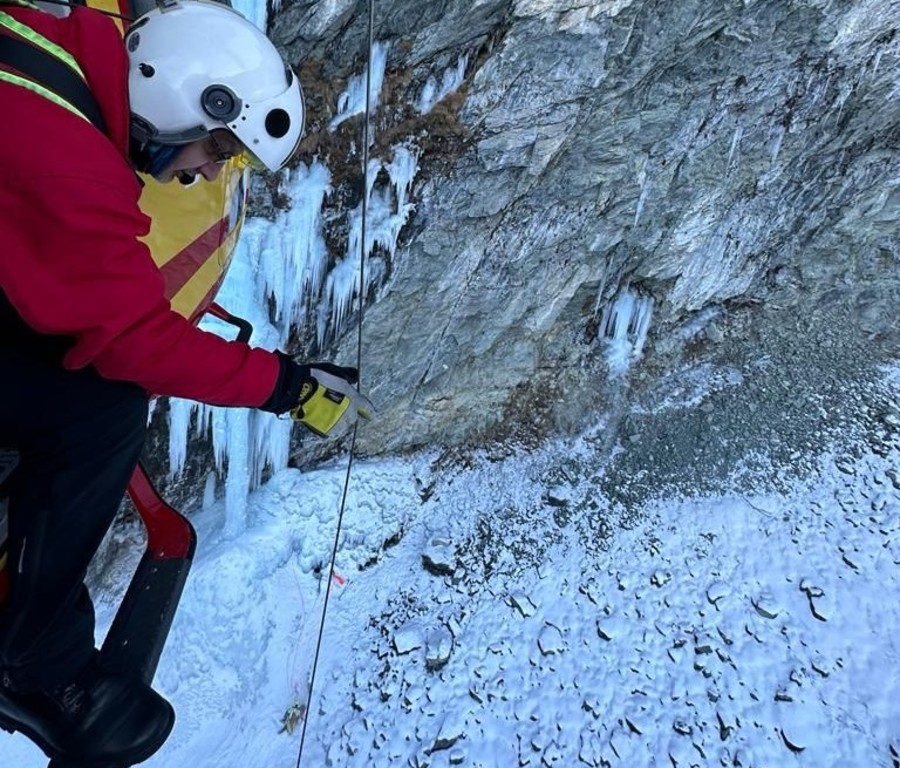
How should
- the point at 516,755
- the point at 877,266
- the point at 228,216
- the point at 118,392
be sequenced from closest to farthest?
the point at 118,392 < the point at 228,216 < the point at 516,755 < the point at 877,266

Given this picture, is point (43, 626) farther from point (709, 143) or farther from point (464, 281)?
point (709, 143)

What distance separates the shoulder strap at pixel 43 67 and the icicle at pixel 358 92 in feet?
10.9

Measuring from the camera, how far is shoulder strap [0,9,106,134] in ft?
4.43

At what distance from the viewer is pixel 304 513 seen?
5848 millimetres

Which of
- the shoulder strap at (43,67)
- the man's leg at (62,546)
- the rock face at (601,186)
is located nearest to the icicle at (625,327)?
the rock face at (601,186)

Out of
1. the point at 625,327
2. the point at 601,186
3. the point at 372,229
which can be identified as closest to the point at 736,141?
the point at 601,186

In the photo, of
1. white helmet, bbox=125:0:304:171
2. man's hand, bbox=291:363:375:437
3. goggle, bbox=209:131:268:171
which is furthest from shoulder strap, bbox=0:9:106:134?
man's hand, bbox=291:363:375:437

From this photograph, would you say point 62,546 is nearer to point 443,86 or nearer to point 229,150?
point 229,150

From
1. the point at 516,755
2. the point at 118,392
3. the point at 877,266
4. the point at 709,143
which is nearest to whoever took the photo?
the point at 118,392

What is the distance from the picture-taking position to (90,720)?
6.40 feet

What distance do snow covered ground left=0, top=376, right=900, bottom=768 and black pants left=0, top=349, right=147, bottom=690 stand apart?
3.52m

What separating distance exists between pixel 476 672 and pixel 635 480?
3.19 m

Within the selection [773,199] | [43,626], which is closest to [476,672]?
[43,626]

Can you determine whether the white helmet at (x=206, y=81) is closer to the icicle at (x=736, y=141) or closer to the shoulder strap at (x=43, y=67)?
the shoulder strap at (x=43, y=67)
